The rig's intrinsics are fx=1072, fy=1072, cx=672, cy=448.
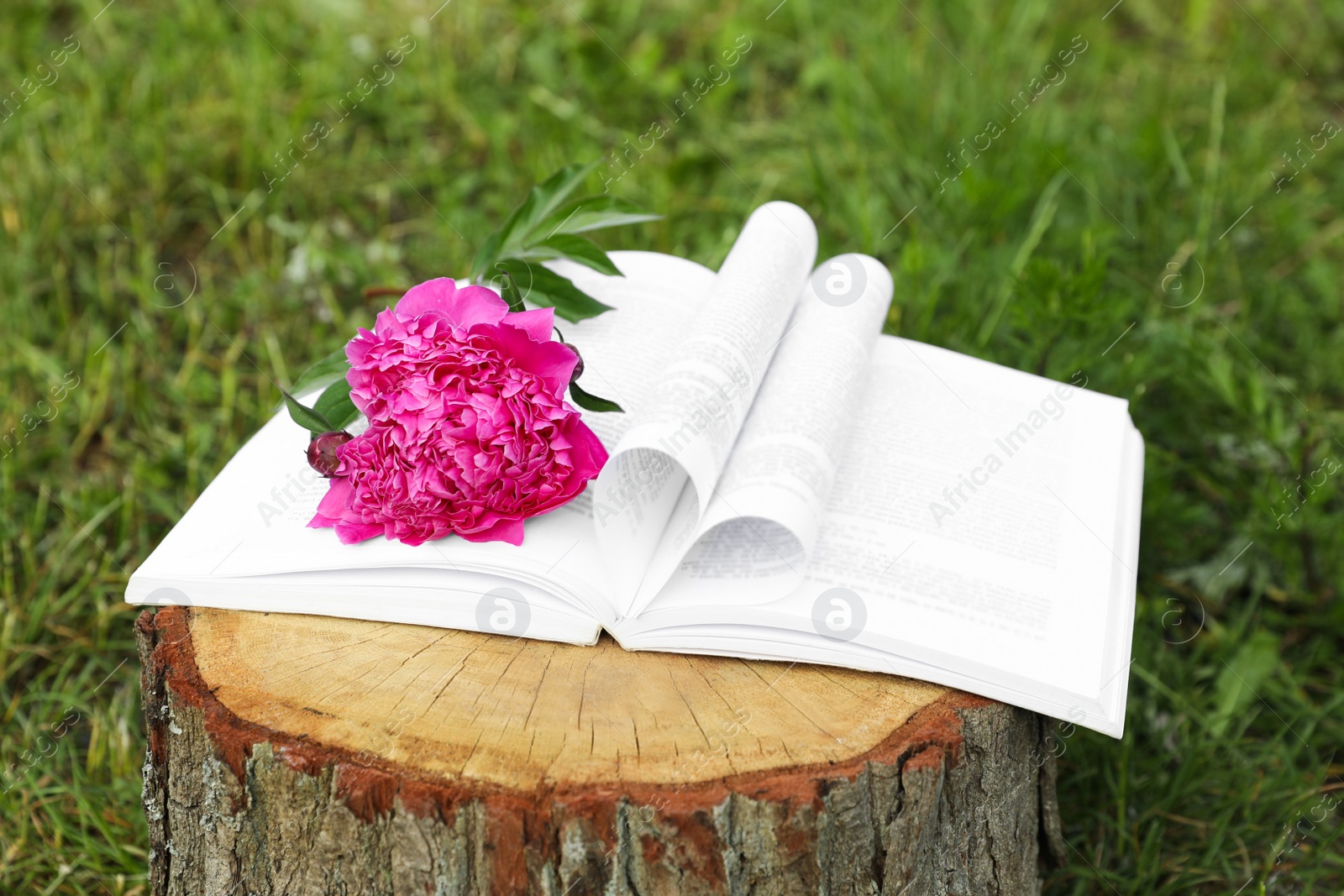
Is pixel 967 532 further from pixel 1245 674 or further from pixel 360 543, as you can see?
pixel 1245 674

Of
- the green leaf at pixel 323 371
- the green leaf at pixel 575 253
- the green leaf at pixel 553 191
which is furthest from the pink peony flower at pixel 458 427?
the green leaf at pixel 553 191

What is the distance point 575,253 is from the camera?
5.57 feet

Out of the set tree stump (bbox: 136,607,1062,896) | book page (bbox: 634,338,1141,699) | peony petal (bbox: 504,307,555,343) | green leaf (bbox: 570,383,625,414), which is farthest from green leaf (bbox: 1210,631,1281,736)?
peony petal (bbox: 504,307,555,343)

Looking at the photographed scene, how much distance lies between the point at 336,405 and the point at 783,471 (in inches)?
24.4

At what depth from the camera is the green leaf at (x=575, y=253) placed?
168cm

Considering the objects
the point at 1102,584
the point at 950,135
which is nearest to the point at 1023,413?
the point at 1102,584

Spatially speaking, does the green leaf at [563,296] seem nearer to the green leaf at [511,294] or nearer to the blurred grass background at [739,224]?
the green leaf at [511,294]

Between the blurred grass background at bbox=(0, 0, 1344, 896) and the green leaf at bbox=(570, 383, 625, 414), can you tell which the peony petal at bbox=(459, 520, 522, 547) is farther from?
the blurred grass background at bbox=(0, 0, 1344, 896)

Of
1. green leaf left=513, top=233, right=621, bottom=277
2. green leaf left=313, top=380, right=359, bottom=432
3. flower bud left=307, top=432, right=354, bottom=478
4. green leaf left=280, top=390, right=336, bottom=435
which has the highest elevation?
green leaf left=513, top=233, right=621, bottom=277

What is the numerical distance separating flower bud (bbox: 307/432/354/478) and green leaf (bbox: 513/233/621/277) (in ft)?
1.56

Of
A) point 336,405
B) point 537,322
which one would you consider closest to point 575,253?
point 537,322

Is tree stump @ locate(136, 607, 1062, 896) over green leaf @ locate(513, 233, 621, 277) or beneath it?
beneath

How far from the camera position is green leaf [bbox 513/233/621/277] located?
1680mm

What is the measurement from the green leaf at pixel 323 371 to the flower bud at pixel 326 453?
18cm
